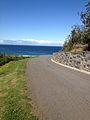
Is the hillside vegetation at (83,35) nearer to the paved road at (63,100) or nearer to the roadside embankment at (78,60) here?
the roadside embankment at (78,60)

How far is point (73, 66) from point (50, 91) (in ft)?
41.8

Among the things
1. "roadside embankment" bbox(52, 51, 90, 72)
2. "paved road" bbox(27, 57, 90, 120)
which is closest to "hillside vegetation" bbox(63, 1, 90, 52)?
"roadside embankment" bbox(52, 51, 90, 72)

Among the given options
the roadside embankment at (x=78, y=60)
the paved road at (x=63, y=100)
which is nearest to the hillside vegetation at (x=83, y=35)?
the roadside embankment at (x=78, y=60)

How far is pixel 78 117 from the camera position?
793cm

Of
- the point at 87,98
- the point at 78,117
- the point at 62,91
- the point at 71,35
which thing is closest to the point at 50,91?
the point at 62,91

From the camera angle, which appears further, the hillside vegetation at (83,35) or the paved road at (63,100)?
the hillside vegetation at (83,35)

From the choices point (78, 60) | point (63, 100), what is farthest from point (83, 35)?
point (63, 100)

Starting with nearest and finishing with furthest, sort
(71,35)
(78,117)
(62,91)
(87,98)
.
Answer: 1. (78,117)
2. (87,98)
3. (62,91)
4. (71,35)

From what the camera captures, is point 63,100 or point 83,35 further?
point 83,35

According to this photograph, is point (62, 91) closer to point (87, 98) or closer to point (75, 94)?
point (75, 94)

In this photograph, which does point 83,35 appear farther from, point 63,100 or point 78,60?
point 63,100

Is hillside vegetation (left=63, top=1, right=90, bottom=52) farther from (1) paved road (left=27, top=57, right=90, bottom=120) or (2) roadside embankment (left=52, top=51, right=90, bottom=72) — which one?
(1) paved road (left=27, top=57, right=90, bottom=120)

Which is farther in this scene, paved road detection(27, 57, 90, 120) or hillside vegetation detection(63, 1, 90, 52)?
hillside vegetation detection(63, 1, 90, 52)

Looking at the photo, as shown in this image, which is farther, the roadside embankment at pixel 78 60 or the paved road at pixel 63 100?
the roadside embankment at pixel 78 60
